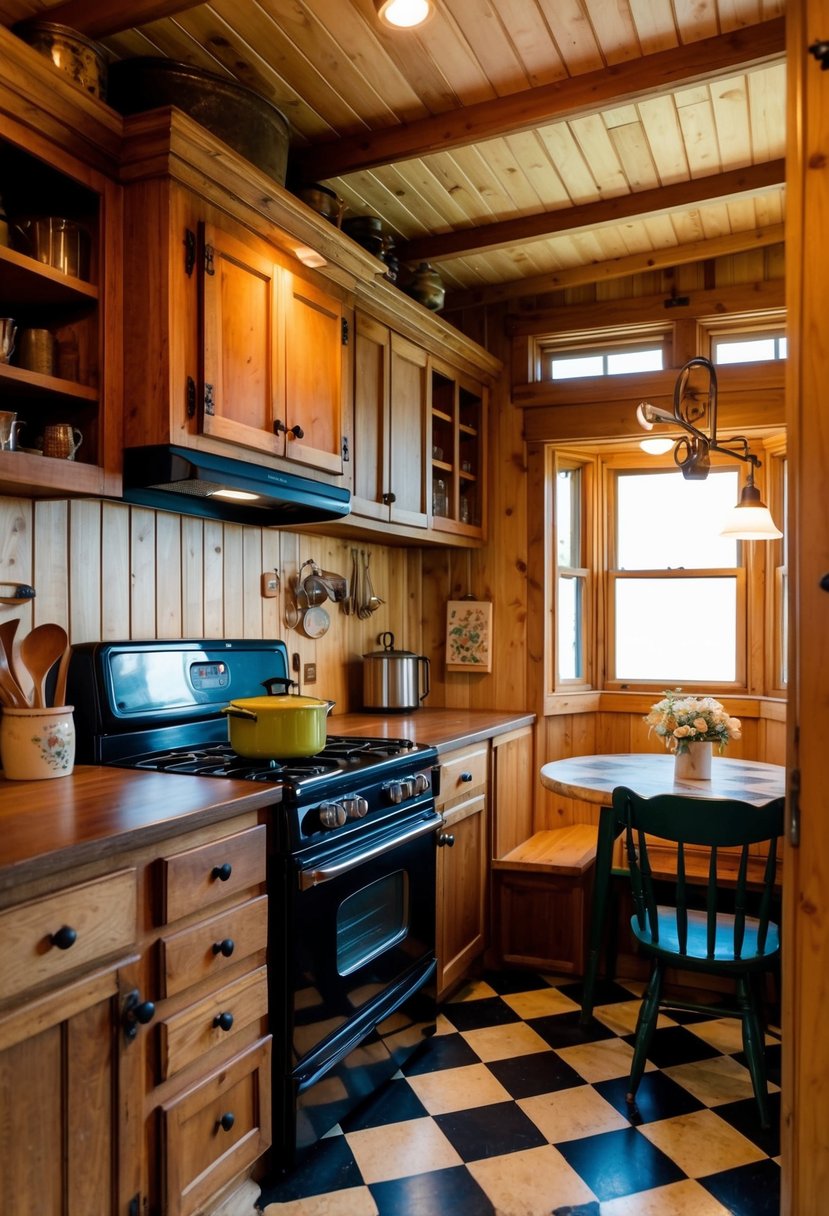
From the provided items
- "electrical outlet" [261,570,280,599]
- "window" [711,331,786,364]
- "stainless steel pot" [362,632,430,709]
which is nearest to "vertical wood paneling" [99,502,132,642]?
"electrical outlet" [261,570,280,599]

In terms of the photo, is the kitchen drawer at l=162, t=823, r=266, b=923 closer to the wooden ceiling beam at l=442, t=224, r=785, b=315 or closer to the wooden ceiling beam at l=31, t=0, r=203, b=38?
the wooden ceiling beam at l=31, t=0, r=203, b=38

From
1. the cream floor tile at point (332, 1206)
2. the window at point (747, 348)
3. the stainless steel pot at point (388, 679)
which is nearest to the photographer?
the cream floor tile at point (332, 1206)

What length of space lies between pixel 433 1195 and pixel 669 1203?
51cm

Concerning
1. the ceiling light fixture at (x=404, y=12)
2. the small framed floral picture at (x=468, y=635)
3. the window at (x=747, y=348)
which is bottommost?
the small framed floral picture at (x=468, y=635)

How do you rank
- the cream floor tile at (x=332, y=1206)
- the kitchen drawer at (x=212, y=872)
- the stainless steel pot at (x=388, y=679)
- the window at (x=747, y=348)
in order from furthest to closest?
1. the window at (x=747, y=348)
2. the stainless steel pot at (x=388, y=679)
3. the cream floor tile at (x=332, y=1206)
4. the kitchen drawer at (x=212, y=872)

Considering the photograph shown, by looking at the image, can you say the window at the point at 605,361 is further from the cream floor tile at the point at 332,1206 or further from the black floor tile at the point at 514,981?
the cream floor tile at the point at 332,1206

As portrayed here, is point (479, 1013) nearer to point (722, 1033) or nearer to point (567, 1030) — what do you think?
point (567, 1030)

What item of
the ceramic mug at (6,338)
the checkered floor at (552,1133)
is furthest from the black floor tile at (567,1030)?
the ceramic mug at (6,338)

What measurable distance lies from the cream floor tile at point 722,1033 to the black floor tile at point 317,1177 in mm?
1222

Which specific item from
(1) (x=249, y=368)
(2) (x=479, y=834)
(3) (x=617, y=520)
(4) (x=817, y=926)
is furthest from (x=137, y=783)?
(3) (x=617, y=520)

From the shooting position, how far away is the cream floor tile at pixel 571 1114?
2.12m

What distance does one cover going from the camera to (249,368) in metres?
2.28

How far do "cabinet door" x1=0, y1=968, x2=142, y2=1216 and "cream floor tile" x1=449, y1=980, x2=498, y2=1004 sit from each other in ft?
5.24

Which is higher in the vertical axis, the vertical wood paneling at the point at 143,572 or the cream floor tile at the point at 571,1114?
the vertical wood paneling at the point at 143,572
